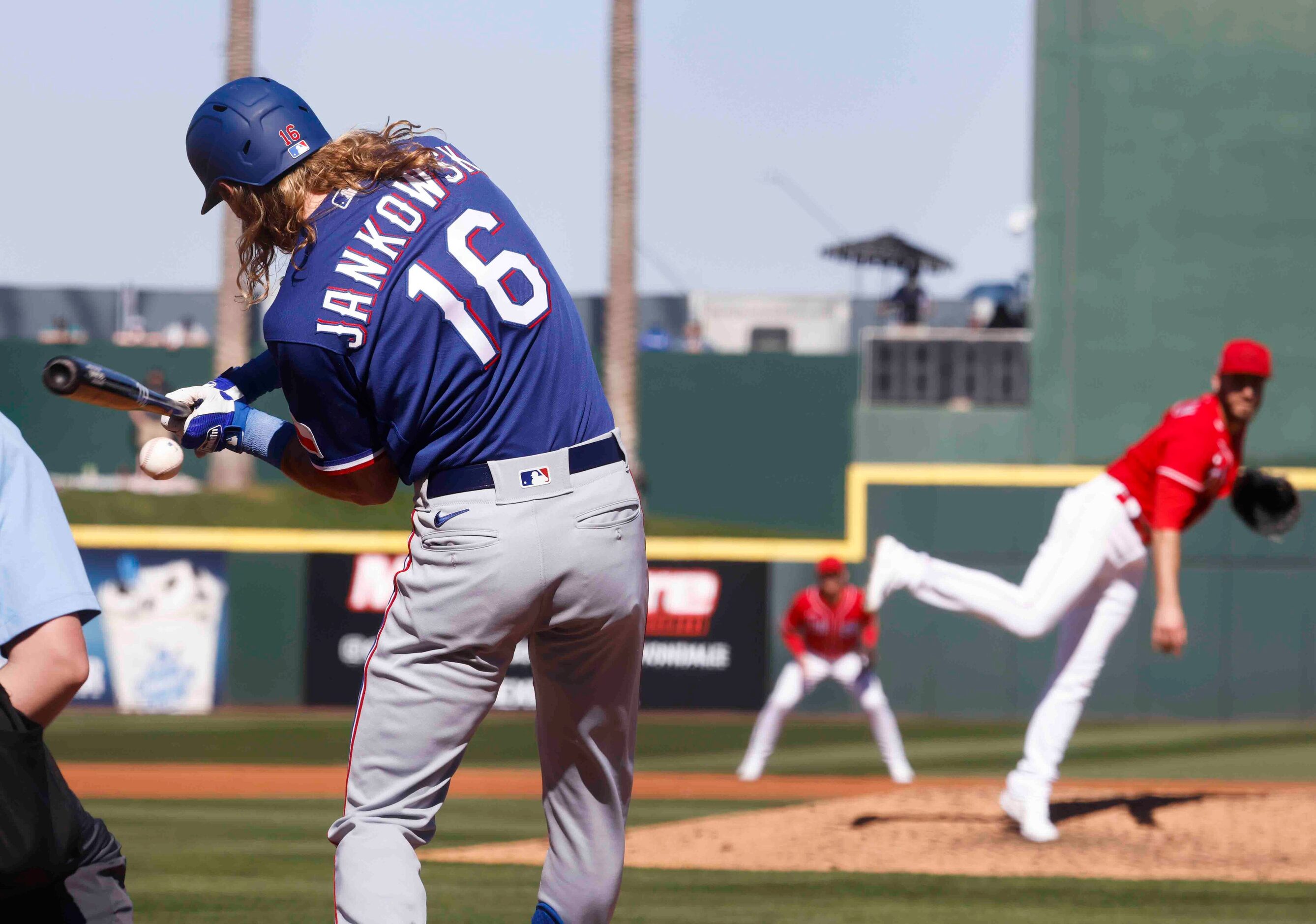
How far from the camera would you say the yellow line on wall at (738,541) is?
621 inches

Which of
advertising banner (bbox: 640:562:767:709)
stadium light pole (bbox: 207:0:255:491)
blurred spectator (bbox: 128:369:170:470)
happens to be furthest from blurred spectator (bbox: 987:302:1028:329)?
blurred spectator (bbox: 128:369:170:470)

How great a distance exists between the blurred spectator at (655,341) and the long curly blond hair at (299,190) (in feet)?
76.9

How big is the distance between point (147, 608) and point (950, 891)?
1165 centimetres

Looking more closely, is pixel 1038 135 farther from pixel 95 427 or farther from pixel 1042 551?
pixel 95 427

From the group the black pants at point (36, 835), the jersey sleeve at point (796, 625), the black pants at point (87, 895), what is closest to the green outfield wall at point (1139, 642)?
the jersey sleeve at point (796, 625)

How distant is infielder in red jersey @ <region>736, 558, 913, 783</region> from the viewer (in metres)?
10.8

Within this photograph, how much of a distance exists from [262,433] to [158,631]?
43.1 ft

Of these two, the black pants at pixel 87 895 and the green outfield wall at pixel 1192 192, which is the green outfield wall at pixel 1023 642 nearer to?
the green outfield wall at pixel 1192 192

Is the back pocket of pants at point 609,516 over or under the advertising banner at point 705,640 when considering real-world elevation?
over

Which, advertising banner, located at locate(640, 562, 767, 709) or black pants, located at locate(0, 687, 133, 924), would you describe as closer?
black pants, located at locate(0, 687, 133, 924)

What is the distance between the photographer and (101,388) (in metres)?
3.02

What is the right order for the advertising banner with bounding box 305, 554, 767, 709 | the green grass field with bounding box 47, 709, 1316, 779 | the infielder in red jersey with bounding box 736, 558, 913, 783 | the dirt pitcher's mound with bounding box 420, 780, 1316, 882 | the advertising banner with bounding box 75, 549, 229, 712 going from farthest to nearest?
1. the advertising banner with bounding box 305, 554, 767, 709
2. the advertising banner with bounding box 75, 549, 229, 712
3. the green grass field with bounding box 47, 709, 1316, 779
4. the infielder in red jersey with bounding box 736, 558, 913, 783
5. the dirt pitcher's mound with bounding box 420, 780, 1316, 882

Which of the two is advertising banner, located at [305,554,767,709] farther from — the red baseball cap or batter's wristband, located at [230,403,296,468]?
batter's wristband, located at [230,403,296,468]

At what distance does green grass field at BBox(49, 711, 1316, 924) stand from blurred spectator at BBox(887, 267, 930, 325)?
26.6 ft
